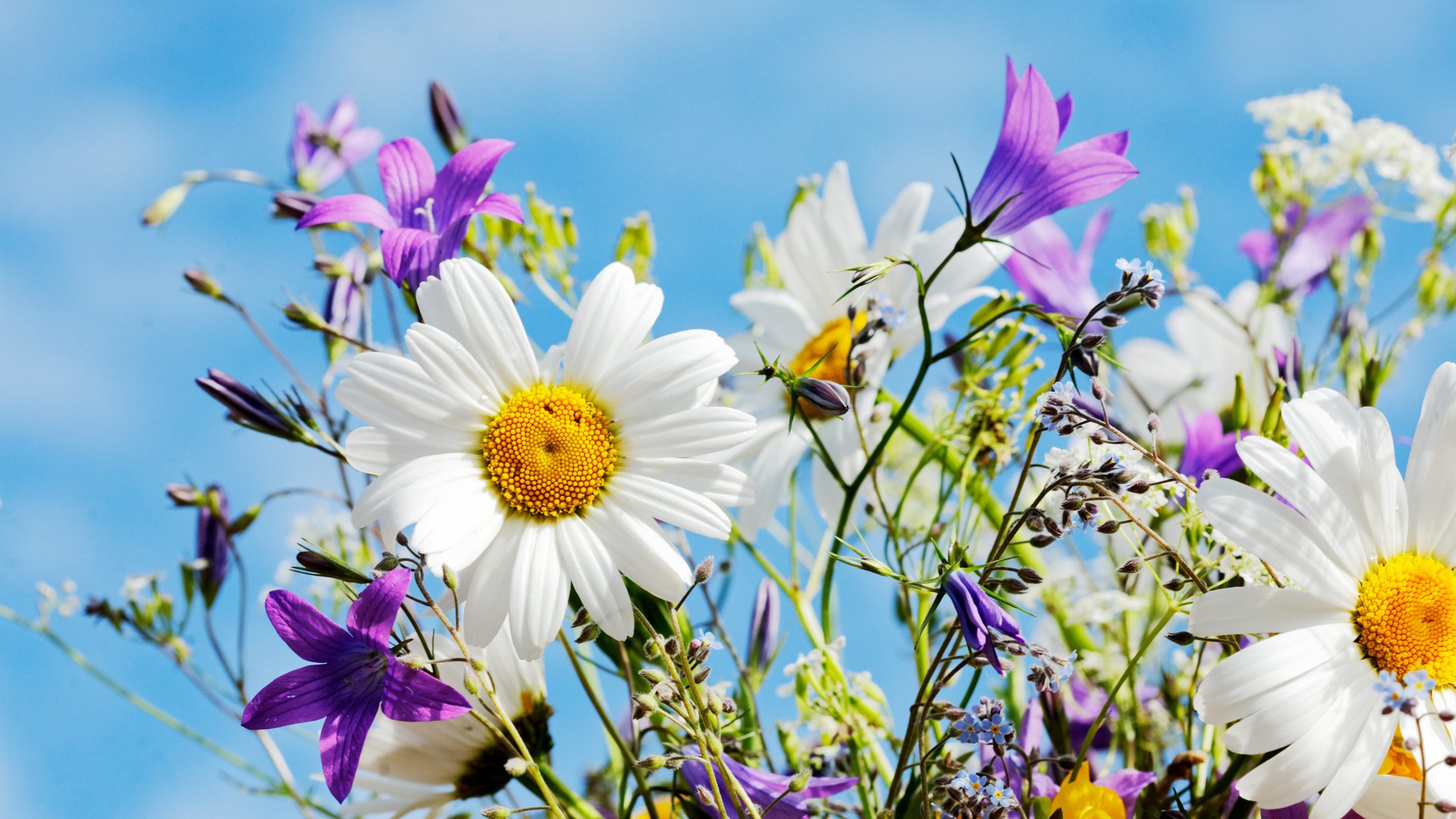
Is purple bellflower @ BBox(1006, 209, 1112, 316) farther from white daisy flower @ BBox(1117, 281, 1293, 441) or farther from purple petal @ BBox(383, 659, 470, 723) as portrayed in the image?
purple petal @ BBox(383, 659, 470, 723)

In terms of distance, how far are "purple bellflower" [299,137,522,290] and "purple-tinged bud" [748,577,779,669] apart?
0.35 metres

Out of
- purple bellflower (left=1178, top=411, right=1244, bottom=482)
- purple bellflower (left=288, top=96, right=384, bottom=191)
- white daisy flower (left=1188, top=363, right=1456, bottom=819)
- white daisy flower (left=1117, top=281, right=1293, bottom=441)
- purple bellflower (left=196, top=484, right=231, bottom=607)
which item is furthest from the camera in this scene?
white daisy flower (left=1117, top=281, right=1293, bottom=441)

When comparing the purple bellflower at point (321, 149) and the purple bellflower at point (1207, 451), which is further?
the purple bellflower at point (321, 149)

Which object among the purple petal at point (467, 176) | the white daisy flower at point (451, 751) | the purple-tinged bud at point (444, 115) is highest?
the purple-tinged bud at point (444, 115)

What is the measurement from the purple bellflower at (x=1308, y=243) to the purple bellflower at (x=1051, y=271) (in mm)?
398

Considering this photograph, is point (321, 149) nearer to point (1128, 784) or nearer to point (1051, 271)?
point (1051, 271)

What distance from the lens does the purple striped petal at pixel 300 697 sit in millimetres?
Answer: 589

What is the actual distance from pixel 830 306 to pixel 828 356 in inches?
1.8

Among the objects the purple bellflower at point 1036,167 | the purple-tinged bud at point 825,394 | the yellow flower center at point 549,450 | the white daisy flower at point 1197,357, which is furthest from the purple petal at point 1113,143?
the white daisy flower at point 1197,357

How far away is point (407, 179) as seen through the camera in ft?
2.24

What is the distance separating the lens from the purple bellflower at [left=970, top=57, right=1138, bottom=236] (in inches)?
25.1

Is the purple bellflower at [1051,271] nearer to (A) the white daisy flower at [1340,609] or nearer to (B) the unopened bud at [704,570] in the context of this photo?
(A) the white daisy flower at [1340,609]

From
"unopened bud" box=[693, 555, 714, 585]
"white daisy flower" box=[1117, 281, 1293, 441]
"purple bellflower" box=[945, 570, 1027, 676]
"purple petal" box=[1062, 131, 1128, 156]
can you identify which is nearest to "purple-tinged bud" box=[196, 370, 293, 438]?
"unopened bud" box=[693, 555, 714, 585]

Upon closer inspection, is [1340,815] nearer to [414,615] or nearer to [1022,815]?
[1022,815]
